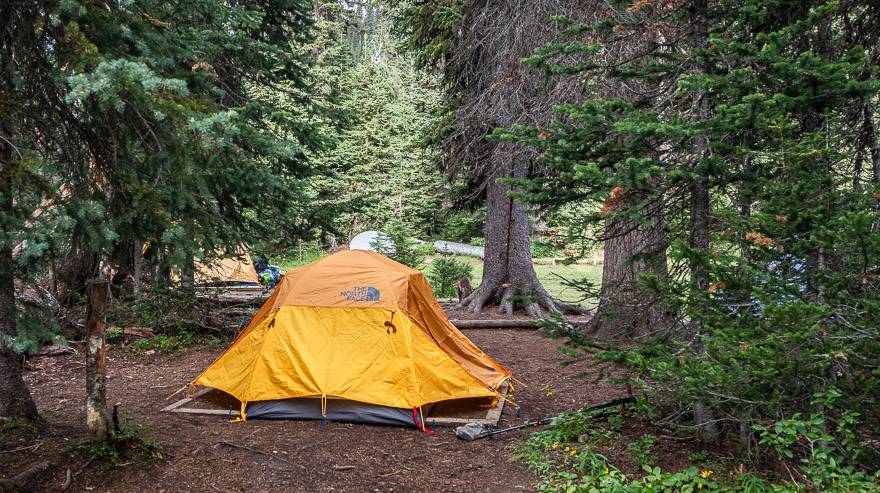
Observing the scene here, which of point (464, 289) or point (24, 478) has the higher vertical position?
point (464, 289)

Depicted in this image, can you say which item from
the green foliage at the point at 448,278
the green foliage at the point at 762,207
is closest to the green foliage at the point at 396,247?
the green foliage at the point at 448,278

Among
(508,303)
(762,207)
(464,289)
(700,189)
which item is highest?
(700,189)

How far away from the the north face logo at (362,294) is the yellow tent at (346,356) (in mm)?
11

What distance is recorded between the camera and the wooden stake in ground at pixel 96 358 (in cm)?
478

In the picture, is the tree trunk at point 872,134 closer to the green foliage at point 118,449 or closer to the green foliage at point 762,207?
the green foliage at point 762,207

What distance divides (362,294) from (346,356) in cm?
70

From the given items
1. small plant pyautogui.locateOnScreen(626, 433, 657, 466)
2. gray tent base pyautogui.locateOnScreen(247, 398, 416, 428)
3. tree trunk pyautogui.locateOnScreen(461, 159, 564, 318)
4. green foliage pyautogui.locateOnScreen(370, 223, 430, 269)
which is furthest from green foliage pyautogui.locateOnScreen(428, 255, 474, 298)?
small plant pyautogui.locateOnScreen(626, 433, 657, 466)

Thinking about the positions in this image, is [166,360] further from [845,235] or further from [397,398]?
[845,235]

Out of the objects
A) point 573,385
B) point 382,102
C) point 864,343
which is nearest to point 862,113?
point 864,343

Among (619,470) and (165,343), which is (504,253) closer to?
(165,343)

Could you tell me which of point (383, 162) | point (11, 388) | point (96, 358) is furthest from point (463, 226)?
point (96, 358)

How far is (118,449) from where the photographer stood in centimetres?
495

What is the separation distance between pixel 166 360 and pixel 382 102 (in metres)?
22.3

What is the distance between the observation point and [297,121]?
946 cm
